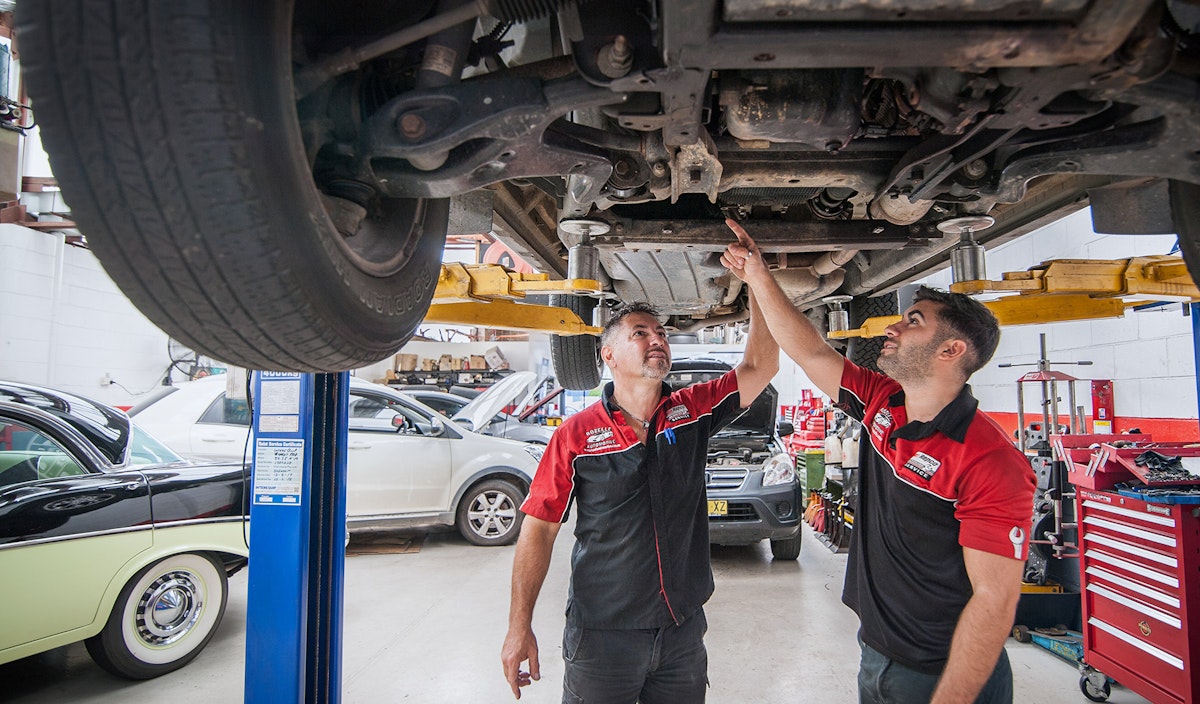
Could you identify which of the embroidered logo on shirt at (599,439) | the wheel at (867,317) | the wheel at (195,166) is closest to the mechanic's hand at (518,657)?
the embroidered logo on shirt at (599,439)

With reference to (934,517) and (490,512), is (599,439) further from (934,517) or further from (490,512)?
(490,512)

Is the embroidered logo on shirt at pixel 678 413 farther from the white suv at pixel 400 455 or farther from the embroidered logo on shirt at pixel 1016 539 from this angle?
the white suv at pixel 400 455

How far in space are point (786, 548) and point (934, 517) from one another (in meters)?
3.26

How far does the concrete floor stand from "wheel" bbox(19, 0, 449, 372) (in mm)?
2174

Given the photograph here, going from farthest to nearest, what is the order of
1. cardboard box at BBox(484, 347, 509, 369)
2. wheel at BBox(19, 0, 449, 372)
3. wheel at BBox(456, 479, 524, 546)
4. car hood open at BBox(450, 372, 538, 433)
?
cardboard box at BBox(484, 347, 509, 369)
car hood open at BBox(450, 372, 538, 433)
wheel at BBox(456, 479, 524, 546)
wheel at BBox(19, 0, 449, 372)

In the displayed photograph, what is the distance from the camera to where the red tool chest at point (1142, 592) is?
80.2 inches

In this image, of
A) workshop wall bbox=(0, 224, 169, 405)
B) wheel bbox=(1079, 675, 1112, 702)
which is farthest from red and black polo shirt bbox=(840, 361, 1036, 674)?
workshop wall bbox=(0, 224, 169, 405)

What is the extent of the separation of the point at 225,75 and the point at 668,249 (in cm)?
142

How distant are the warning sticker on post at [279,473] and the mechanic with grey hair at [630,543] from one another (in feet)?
2.69

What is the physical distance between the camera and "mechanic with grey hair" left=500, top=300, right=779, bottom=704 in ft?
5.22

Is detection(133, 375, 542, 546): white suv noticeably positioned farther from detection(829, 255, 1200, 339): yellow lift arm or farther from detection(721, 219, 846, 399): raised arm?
detection(829, 255, 1200, 339): yellow lift arm

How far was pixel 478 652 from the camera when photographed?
297cm

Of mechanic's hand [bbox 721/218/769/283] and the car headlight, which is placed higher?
mechanic's hand [bbox 721/218/769/283]

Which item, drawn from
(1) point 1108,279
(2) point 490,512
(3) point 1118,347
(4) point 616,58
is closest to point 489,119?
(4) point 616,58
